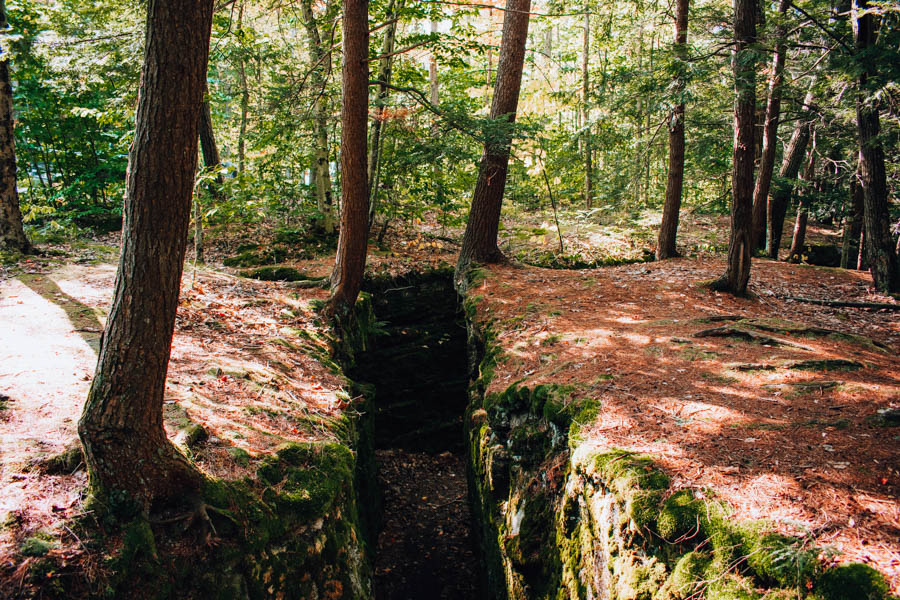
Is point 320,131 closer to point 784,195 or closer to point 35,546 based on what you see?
point 35,546

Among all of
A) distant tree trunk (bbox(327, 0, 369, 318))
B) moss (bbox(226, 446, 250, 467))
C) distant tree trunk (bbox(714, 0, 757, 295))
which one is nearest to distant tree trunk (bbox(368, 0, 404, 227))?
distant tree trunk (bbox(327, 0, 369, 318))

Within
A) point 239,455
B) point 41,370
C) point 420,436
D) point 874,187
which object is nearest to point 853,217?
point 874,187

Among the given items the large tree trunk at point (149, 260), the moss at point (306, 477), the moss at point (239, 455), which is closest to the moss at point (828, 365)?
the moss at point (306, 477)

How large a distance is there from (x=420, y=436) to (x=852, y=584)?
319 inches

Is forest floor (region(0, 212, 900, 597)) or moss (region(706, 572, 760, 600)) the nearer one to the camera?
moss (region(706, 572, 760, 600))

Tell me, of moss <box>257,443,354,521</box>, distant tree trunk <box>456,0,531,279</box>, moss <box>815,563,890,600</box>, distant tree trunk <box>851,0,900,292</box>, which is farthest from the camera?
distant tree trunk <box>456,0,531,279</box>

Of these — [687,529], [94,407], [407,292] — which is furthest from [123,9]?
[687,529]

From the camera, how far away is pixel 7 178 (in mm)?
8680

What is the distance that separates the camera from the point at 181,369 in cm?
496

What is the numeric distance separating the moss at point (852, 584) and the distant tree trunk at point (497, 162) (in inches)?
313

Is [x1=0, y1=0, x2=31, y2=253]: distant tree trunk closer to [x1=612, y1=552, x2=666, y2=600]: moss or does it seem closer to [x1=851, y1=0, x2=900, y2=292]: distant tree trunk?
[x1=612, y1=552, x2=666, y2=600]: moss

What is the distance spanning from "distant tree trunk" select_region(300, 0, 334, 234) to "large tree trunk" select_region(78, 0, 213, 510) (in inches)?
270

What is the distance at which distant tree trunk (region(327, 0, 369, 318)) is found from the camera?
23.5ft

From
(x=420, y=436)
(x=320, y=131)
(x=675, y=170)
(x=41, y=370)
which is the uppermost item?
(x=320, y=131)
